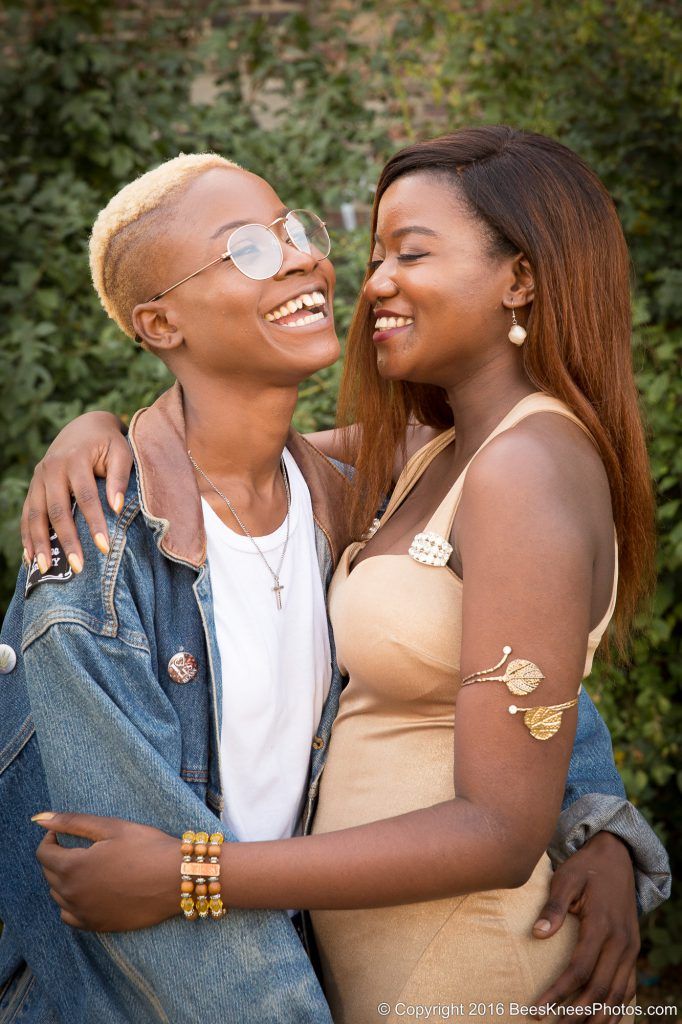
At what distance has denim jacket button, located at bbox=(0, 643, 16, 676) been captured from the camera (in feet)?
8.35

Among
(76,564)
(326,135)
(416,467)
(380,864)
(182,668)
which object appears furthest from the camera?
(326,135)

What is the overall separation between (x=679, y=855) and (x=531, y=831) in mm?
2867

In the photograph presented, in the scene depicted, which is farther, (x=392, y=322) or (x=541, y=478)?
(x=392, y=322)

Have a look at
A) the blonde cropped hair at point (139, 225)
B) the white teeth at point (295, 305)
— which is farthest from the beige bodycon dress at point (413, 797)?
the blonde cropped hair at point (139, 225)

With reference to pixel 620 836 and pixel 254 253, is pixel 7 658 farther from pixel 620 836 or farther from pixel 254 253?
pixel 620 836

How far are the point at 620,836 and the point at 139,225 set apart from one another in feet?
6.03

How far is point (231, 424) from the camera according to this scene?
8.87ft

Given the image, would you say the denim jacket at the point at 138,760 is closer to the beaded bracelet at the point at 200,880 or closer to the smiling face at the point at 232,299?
the beaded bracelet at the point at 200,880

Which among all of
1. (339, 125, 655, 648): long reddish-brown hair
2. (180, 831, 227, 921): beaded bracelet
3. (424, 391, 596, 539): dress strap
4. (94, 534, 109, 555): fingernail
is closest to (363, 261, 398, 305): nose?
(339, 125, 655, 648): long reddish-brown hair

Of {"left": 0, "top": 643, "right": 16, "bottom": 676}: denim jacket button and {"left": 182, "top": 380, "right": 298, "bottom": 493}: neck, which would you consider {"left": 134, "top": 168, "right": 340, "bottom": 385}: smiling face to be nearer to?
{"left": 182, "top": 380, "right": 298, "bottom": 493}: neck

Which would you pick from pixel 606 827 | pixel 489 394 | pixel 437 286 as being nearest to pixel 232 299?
pixel 437 286

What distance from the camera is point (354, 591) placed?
2.52 metres

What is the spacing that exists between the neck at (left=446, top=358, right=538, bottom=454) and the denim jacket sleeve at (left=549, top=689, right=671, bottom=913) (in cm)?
88

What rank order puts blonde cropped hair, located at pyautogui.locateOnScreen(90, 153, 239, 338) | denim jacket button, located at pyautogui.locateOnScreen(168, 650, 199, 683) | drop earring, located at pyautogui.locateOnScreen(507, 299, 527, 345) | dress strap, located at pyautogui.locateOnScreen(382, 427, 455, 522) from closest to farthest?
denim jacket button, located at pyautogui.locateOnScreen(168, 650, 199, 683)
drop earring, located at pyautogui.locateOnScreen(507, 299, 527, 345)
blonde cropped hair, located at pyautogui.locateOnScreen(90, 153, 239, 338)
dress strap, located at pyautogui.locateOnScreen(382, 427, 455, 522)
